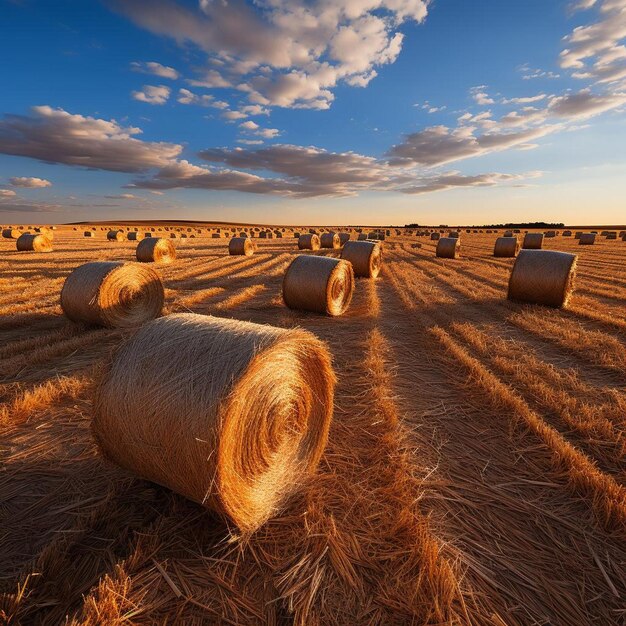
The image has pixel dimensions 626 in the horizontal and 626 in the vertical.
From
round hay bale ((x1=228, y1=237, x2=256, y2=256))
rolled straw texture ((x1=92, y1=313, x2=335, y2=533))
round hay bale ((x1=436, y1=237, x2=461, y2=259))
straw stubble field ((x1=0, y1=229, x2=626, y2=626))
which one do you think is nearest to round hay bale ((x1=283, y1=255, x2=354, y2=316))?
straw stubble field ((x1=0, y1=229, x2=626, y2=626))

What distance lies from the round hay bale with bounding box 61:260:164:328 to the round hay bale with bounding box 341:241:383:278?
945 cm

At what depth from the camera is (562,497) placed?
3.85m

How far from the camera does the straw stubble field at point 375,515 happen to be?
108 inches

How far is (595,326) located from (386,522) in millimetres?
9111

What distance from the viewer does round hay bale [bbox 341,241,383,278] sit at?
56.7 feet

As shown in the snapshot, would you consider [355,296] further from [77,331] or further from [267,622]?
[267,622]

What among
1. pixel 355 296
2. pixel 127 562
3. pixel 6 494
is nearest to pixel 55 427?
pixel 6 494

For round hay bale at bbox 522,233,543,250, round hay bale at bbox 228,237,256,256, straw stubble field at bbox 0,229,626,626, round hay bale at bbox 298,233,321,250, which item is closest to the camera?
straw stubble field at bbox 0,229,626,626

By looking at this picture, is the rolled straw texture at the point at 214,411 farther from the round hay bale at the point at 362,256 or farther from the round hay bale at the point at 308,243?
the round hay bale at the point at 308,243

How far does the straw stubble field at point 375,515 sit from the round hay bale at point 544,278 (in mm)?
4800

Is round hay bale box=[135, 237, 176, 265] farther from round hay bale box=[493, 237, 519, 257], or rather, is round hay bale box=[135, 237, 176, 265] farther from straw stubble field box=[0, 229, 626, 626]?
round hay bale box=[493, 237, 519, 257]

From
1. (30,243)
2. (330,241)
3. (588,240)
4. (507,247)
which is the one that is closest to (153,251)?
(30,243)

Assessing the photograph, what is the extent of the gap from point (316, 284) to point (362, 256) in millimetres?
7287

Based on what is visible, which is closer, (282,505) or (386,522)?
(386,522)
